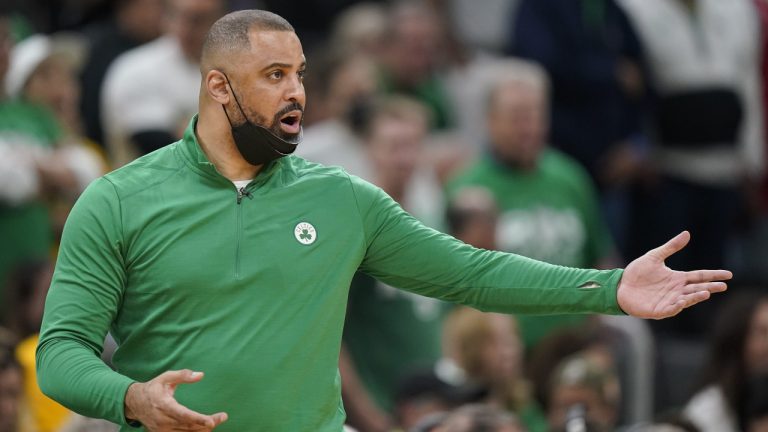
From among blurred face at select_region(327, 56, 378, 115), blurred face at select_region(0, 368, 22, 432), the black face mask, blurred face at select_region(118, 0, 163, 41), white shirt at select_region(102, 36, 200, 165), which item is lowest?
Answer: blurred face at select_region(0, 368, 22, 432)

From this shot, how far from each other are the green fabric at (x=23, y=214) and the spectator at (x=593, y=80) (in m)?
3.21

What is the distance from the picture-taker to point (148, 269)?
4.29 metres

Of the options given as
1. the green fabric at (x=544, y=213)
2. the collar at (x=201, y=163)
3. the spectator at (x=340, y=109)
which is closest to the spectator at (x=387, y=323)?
the spectator at (x=340, y=109)

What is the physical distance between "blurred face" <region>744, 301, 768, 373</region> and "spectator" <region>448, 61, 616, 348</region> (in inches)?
46.0

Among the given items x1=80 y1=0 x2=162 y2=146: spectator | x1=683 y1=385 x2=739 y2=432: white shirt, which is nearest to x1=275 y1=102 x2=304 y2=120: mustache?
x1=683 y1=385 x2=739 y2=432: white shirt

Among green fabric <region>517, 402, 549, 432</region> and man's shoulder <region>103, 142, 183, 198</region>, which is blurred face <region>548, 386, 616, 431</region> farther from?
man's shoulder <region>103, 142, 183, 198</region>

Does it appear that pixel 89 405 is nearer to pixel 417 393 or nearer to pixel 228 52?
pixel 228 52

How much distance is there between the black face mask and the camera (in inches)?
173

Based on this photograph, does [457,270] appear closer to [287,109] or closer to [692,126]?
[287,109]

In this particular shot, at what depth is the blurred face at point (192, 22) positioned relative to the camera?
340 inches

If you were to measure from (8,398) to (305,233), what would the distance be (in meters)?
2.39

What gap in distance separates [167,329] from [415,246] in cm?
74

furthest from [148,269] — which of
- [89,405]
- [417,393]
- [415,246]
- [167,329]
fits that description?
[417,393]

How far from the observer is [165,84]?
865 cm
